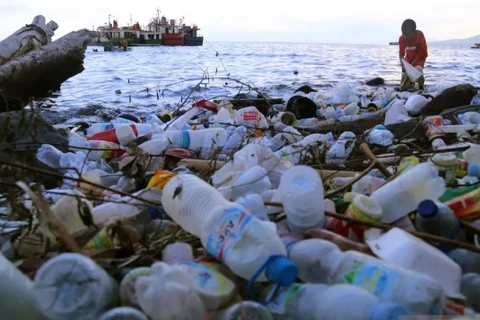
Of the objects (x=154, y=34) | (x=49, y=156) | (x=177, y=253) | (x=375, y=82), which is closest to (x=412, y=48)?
(x=375, y=82)

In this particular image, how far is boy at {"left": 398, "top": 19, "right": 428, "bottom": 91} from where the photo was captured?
29.1 feet

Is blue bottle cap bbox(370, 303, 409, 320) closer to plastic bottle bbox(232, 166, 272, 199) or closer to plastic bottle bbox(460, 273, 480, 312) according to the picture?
plastic bottle bbox(460, 273, 480, 312)

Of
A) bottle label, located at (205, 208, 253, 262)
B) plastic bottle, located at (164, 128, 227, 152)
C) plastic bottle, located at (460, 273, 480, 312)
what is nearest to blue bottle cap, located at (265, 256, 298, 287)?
bottle label, located at (205, 208, 253, 262)

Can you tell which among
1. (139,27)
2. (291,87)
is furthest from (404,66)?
(139,27)

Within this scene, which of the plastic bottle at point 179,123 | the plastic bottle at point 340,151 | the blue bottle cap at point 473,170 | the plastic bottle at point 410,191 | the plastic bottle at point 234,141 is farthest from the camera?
the plastic bottle at point 179,123

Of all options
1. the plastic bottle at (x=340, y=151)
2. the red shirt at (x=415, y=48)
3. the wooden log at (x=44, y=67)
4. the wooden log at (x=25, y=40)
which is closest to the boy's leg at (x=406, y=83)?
the red shirt at (x=415, y=48)

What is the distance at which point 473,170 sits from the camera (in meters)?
2.28

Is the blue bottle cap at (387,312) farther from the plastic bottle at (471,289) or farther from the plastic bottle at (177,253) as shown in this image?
the plastic bottle at (177,253)

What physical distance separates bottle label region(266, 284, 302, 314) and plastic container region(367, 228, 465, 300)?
0.26 m

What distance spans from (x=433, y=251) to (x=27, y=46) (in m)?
10.5

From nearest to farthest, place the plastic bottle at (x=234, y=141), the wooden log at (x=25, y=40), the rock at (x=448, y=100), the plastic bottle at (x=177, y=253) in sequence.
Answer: the plastic bottle at (x=177, y=253) < the plastic bottle at (x=234, y=141) < the rock at (x=448, y=100) < the wooden log at (x=25, y=40)

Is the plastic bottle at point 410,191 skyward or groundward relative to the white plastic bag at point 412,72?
skyward

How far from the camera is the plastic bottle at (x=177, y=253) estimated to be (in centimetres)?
140

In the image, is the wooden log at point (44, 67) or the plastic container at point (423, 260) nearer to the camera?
the plastic container at point (423, 260)
